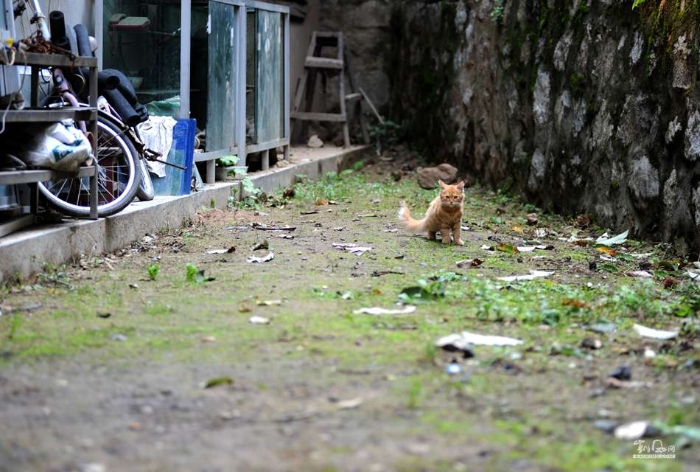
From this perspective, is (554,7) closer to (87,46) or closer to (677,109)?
(677,109)

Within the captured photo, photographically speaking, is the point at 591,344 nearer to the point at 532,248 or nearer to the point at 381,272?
the point at 381,272

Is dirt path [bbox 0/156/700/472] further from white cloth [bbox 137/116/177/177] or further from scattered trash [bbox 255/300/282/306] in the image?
white cloth [bbox 137/116/177/177]

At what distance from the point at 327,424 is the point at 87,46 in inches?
198

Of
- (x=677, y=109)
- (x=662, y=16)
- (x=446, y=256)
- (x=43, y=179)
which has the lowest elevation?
(x=446, y=256)

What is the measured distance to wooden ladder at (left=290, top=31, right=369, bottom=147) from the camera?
1412 cm

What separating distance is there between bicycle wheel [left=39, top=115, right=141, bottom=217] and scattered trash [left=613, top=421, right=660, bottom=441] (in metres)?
4.29

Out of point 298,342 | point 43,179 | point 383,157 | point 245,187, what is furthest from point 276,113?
point 298,342

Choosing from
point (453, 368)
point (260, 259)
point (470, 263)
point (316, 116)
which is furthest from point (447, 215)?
point (316, 116)

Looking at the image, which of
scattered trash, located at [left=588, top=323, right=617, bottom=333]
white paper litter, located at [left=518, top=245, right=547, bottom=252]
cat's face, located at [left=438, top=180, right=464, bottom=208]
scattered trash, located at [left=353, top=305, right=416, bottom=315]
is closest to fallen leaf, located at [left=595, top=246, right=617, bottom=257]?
white paper litter, located at [left=518, top=245, right=547, bottom=252]

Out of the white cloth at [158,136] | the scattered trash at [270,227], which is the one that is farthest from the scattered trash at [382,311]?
the white cloth at [158,136]

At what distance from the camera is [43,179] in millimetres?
5387

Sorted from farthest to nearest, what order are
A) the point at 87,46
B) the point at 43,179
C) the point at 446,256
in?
1. the point at 87,46
2. the point at 446,256
3. the point at 43,179

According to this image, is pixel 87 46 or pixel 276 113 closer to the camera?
pixel 87 46

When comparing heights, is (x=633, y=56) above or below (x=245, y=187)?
above
